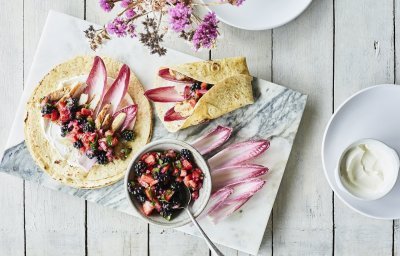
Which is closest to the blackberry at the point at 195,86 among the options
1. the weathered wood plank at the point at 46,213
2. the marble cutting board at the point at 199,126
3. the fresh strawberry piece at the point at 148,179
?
the marble cutting board at the point at 199,126

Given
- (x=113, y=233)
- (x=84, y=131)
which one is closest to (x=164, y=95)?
(x=84, y=131)

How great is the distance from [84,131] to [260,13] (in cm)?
68

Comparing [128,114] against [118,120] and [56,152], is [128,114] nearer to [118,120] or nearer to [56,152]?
[118,120]

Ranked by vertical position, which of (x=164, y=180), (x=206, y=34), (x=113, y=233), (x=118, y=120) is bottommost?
(x=113, y=233)

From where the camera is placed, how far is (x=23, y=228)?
207 centimetres

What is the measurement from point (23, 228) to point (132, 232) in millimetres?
384

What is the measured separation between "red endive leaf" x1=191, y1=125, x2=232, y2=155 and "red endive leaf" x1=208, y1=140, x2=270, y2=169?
3 cm

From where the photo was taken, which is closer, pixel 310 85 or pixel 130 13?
pixel 130 13

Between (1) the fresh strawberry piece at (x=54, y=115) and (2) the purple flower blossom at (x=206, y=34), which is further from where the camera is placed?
(1) the fresh strawberry piece at (x=54, y=115)

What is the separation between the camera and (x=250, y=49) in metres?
2.00

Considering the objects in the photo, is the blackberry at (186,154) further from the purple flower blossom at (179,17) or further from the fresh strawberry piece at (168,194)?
the purple flower blossom at (179,17)

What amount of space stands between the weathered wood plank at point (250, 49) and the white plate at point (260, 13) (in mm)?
91

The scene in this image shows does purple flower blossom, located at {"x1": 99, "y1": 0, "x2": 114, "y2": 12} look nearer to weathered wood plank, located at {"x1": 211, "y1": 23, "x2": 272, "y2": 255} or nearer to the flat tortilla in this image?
the flat tortilla

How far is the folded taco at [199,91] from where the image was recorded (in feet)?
6.02
